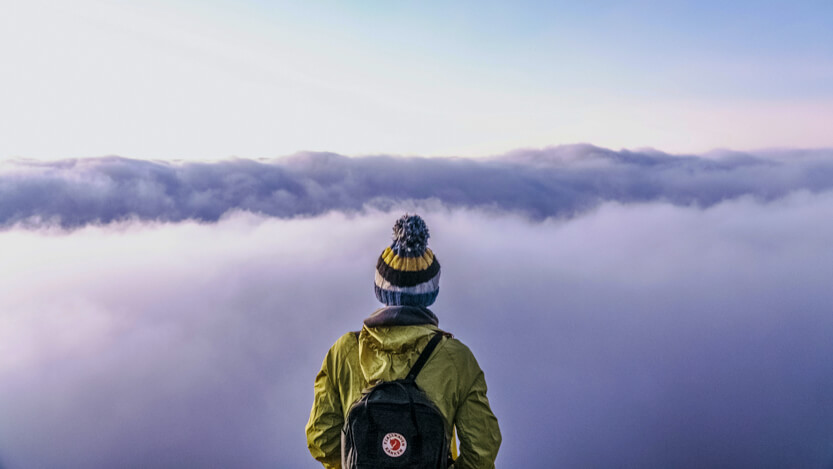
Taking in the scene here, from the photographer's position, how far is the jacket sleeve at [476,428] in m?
3.19

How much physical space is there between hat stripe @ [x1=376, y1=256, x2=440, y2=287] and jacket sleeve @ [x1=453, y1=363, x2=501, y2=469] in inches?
22.9

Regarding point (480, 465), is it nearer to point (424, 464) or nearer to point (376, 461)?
point (424, 464)

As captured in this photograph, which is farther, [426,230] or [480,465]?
[426,230]

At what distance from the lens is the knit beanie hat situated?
3303mm

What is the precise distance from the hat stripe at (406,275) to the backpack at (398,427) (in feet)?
1.13

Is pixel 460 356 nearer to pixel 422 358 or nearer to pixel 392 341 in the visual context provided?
pixel 422 358

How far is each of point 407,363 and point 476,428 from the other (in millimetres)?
539

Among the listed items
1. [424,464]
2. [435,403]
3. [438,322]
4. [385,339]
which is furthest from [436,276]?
[424,464]

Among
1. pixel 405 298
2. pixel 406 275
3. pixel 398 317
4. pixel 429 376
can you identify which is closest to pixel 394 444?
pixel 429 376

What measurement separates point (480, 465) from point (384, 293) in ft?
3.64

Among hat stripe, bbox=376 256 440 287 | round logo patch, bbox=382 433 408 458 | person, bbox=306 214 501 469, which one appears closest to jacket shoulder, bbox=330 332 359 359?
person, bbox=306 214 501 469

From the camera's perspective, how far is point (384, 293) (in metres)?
3.38

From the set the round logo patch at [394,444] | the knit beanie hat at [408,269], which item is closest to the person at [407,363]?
the knit beanie hat at [408,269]

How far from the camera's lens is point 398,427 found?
3.11m
